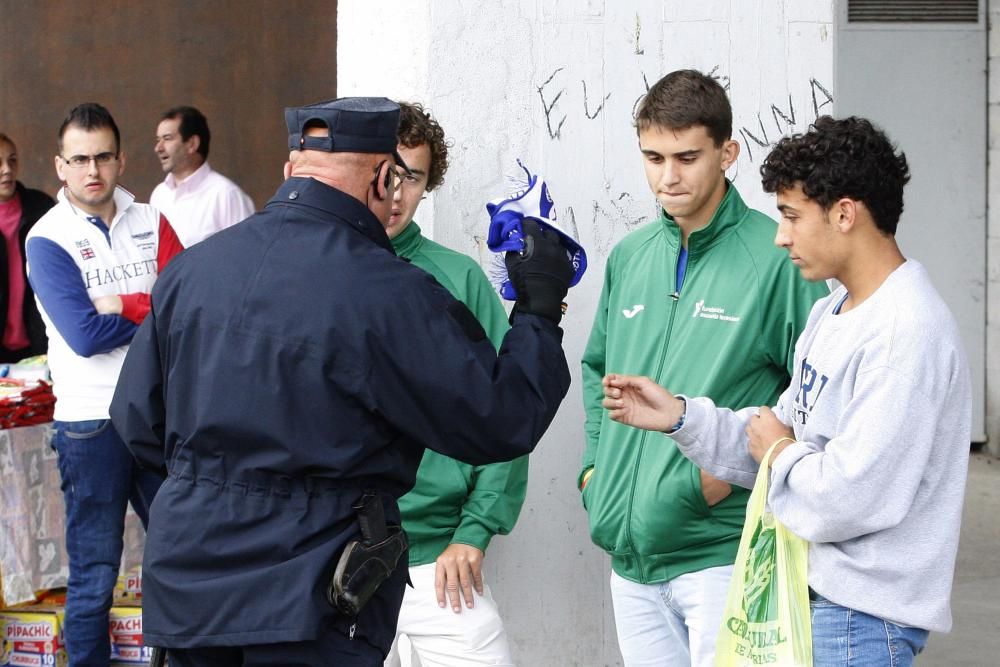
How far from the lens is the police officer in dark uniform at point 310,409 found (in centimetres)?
238

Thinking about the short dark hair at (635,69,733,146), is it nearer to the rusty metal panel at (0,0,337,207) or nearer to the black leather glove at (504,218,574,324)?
the black leather glove at (504,218,574,324)

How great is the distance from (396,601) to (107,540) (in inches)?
94.6

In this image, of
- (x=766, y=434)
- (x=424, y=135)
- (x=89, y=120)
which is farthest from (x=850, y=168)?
(x=89, y=120)

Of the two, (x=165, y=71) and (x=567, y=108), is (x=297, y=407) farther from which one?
(x=165, y=71)

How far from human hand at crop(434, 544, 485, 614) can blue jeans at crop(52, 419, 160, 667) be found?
168cm

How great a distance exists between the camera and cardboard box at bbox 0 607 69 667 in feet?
16.6

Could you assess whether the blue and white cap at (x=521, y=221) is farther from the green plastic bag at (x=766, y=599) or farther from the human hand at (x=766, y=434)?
the green plastic bag at (x=766, y=599)

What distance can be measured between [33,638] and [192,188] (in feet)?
8.78

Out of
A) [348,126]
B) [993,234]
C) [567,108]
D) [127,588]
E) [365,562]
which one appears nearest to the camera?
[365,562]

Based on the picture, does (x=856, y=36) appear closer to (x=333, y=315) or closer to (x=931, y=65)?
(x=931, y=65)

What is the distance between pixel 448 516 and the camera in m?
3.44

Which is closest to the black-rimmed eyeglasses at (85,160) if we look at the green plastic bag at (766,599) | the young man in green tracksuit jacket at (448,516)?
the young man in green tracksuit jacket at (448,516)

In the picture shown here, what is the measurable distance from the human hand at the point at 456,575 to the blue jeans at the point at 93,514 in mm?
1682

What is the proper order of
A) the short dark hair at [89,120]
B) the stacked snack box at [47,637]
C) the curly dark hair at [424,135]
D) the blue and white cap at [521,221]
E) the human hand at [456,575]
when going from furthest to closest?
the stacked snack box at [47,637] < the short dark hair at [89,120] < the curly dark hair at [424,135] < the human hand at [456,575] < the blue and white cap at [521,221]
